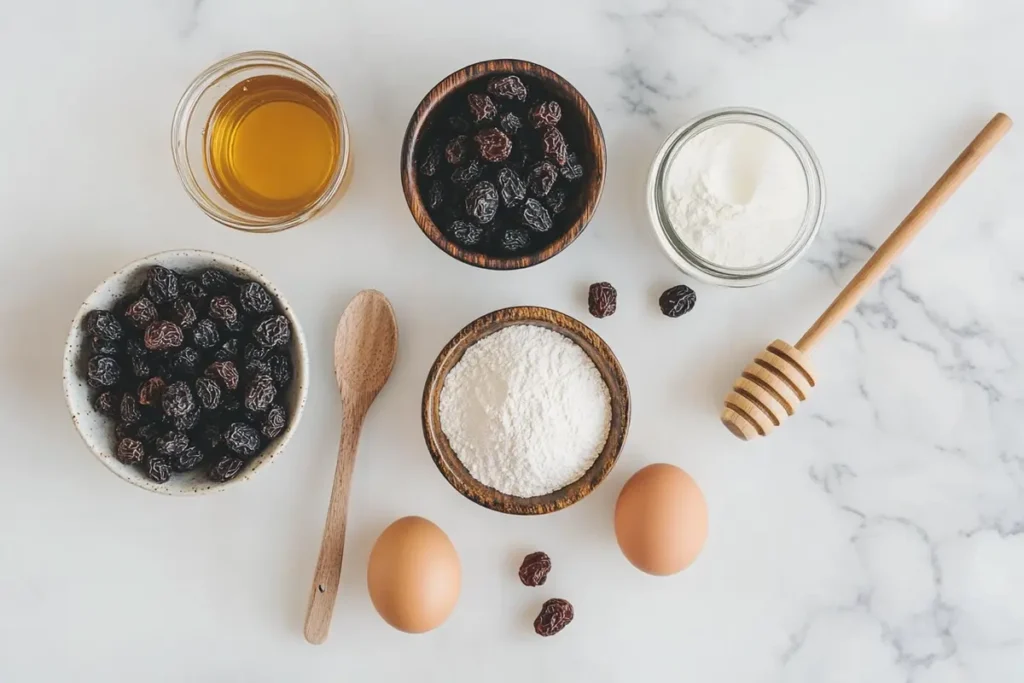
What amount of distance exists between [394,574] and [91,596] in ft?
1.75

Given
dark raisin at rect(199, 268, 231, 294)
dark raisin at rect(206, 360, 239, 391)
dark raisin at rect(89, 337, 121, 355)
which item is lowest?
dark raisin at rect(89, 337, 121, 355)

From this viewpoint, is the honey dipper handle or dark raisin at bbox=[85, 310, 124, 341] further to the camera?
the honey dipper handle

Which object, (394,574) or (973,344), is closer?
(394,574)

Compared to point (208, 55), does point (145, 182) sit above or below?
below

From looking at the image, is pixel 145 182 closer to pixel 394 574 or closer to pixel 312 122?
pixel 312 122

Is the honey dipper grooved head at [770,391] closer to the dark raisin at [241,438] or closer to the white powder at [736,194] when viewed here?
the white powder at [736,194]

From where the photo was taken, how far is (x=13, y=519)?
50.7 inches

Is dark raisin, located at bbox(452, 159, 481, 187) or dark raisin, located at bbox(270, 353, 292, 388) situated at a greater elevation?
dark raisin, located at bbox(452, 159, 481, 187)

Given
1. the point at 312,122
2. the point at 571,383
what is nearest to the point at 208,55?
the point at 312,122

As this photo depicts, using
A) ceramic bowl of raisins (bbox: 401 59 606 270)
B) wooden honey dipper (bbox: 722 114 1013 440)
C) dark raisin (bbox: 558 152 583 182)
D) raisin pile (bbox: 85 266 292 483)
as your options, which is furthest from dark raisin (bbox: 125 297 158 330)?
wooden honey dipper (bbox: 722 114 1013 440)

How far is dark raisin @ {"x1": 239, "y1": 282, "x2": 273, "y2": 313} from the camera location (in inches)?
43.9

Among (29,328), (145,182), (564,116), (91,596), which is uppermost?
(564,116)

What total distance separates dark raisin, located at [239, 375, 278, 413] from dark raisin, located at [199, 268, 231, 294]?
0.14 m

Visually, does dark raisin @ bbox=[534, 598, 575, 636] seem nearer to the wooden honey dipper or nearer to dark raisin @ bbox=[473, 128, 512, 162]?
the wooden honey dipper
